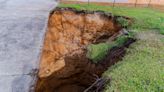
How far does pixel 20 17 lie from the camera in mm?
8969

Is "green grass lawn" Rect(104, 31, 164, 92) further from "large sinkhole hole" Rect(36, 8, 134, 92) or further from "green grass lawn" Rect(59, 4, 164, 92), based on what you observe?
"large sinkhole hole" Rect(36, 8, 134, 92)

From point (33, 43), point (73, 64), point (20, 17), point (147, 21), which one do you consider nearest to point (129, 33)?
point (147, 21)

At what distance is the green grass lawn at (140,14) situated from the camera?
25.9ft

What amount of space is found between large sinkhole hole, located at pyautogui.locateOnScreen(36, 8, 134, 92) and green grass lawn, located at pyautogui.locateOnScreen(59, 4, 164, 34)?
37cm

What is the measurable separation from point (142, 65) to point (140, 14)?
12.1 feet

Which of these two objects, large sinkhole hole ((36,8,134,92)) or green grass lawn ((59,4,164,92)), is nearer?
green grass lawn ((59,4,164,92))

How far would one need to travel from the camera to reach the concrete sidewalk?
5.52 meters

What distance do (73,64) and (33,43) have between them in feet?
4.68

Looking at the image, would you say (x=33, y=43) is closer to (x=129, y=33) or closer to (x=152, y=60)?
(x=129, y=33)

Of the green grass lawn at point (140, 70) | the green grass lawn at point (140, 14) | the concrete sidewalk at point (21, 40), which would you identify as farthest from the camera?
the green grass lawn at point (140, 14)

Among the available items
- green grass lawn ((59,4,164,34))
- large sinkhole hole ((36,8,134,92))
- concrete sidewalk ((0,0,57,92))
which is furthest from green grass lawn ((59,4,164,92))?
concrete sidewalk ((0,0,57,92))

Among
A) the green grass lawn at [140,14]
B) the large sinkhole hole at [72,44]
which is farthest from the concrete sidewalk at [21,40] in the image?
the green grass lawn at [140,14]

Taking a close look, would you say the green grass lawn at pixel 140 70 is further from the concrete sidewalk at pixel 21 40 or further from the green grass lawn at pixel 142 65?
the concrete sidewalk at pixel 21 40

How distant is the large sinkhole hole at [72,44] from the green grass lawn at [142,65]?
0.67 m
